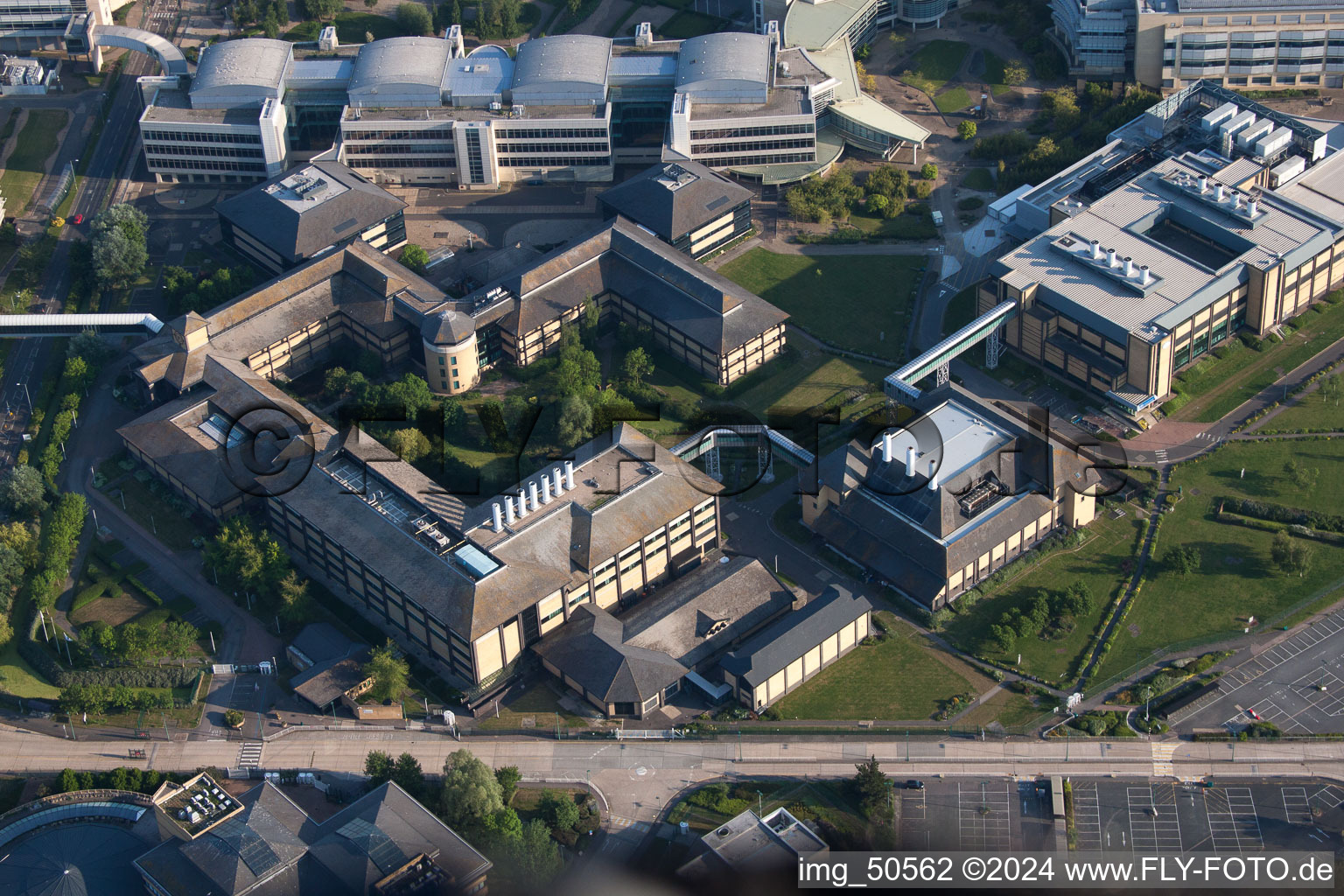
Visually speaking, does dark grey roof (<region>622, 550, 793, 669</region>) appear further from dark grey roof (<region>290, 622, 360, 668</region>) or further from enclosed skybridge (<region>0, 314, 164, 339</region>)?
enclosed skybridge (<region>0, 314, 164, 339</region>)

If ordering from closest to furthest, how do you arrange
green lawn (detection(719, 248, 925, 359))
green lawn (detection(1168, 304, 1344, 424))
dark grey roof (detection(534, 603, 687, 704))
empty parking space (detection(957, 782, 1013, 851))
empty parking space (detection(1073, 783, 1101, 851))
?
1. empty parking space (detection(1073, 783, 1101, 851))
2. empty parking space (detection(957, 782, 1013, 851))
3. dark grey roof (detection(534, 603, 687, 704))
4. green lawn (detection(1168, 304, 1344, 424))
5. green lawn (detection(719, 248, 925, 359))

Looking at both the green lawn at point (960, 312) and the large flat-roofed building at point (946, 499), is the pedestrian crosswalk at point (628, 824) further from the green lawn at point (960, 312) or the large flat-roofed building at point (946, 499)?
the green lawn at point (960, 312)

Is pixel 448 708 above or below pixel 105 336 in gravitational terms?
below

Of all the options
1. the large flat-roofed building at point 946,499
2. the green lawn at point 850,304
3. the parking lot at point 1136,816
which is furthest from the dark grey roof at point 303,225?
the parking lot at point 1136,816

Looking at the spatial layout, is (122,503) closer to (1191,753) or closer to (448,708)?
(448,708)

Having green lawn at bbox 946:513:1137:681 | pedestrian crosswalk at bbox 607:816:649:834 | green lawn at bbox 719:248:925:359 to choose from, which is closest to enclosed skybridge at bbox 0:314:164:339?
green lawn at bbox 719:248:925:359

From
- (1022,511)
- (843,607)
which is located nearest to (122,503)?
(843,607)

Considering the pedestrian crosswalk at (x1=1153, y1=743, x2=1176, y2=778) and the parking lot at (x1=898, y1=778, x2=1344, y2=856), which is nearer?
the parking lot at (x1=898, y1=778, x2=1344, y2=856)
